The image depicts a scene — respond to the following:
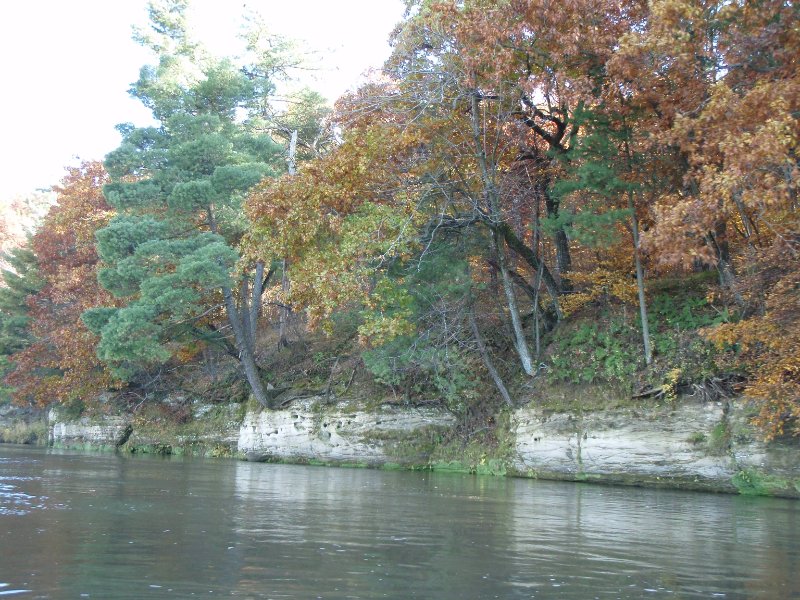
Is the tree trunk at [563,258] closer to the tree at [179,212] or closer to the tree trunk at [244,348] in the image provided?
the tree at [179,212]

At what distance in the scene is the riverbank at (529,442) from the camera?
17734 millimetres

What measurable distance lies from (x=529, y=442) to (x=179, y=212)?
52.4 feet

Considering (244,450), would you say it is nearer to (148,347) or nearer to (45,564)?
(148,347)

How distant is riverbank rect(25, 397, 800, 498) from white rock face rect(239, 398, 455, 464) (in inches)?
1.4

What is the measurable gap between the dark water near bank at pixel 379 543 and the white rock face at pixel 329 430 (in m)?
9.73

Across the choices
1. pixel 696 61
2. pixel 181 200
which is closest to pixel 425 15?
pixel 696 61

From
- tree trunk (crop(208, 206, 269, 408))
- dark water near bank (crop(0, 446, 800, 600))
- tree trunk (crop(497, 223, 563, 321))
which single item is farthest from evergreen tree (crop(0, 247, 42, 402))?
tree trunk (crop(497, 223, 563, 321))

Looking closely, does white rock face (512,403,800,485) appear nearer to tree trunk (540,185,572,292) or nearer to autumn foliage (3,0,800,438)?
autumn foliage (3,0,800,438)

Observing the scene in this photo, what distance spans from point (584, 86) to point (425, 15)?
196 inches

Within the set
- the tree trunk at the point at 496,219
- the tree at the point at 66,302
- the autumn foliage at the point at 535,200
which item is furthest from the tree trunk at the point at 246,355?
the tree trunk at the point at 496,219

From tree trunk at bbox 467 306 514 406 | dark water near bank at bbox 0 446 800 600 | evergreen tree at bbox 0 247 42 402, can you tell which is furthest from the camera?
evergreen tree at bbox 0 247 42 402

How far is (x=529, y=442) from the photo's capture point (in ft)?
69.8

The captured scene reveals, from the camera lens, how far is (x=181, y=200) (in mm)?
27062

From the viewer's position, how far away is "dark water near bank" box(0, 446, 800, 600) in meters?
6.18
